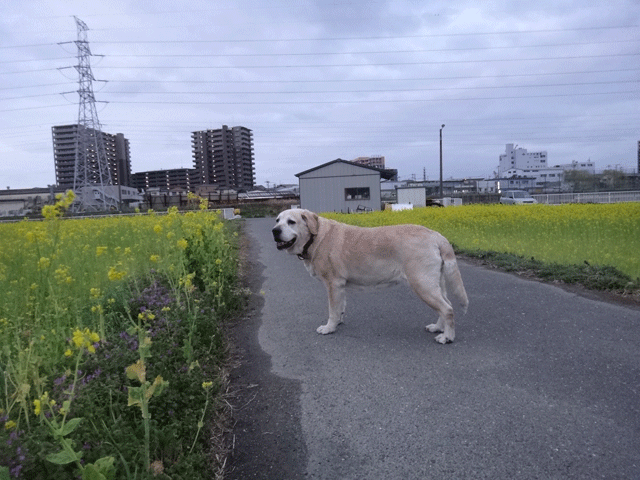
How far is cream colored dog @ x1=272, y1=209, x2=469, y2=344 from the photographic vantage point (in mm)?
3936

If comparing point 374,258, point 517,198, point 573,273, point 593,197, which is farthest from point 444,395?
point 593,197

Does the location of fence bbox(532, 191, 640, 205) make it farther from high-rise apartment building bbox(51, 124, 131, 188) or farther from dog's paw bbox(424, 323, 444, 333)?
high-rise apartment building bbox(51, 124, 131, 188)

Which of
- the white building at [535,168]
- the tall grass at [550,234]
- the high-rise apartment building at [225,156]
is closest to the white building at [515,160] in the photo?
the white building at [535,168]

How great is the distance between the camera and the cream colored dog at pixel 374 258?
3.94m

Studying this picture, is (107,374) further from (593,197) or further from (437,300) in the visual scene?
(593,197)

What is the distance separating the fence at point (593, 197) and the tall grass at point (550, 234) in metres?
22.9

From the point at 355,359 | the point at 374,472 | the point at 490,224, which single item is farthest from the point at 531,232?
the point at 374,472

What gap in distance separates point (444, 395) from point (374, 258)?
1604 millimetres

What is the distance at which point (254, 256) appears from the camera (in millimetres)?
10359

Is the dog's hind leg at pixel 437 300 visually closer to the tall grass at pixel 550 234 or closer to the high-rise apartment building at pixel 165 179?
the tall grass at pixel 550 234

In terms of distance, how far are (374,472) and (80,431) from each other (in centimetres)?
142

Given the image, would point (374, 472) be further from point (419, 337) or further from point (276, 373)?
point (419, 337)

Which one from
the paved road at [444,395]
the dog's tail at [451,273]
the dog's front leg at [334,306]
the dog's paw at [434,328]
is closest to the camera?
the paved road at [444,395]

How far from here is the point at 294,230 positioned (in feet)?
14.5
